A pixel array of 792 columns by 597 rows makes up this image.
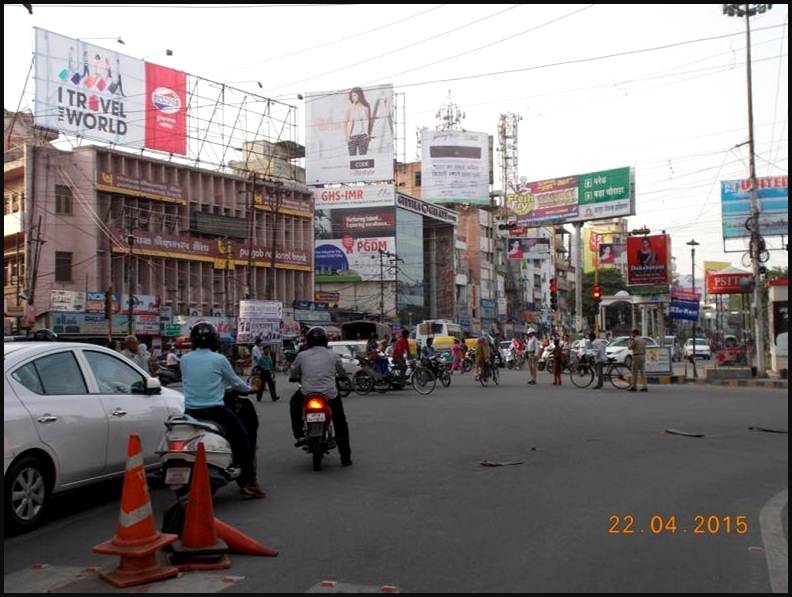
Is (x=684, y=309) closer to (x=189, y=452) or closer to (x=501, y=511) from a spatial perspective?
(x=501, y=511)

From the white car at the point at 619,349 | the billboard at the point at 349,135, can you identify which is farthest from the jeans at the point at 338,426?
the billboard at the point at 349,135

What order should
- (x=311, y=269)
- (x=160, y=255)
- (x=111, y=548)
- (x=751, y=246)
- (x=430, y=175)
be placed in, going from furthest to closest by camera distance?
(x=430, y=175) < (x=311, y=269) < (x=160, y=255) < (x=751, y=246) < (x=111, y=548)

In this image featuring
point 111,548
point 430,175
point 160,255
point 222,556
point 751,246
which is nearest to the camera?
point 111,548

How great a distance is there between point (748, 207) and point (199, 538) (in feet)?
142

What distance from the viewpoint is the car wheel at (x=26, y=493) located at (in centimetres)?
636

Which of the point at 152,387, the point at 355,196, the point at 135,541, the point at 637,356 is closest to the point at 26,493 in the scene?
the point at 152,387

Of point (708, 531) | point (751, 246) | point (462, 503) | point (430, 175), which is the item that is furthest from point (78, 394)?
point (430, 175)

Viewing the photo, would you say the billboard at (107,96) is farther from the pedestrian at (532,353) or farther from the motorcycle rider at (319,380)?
the motorcycle rider at (319,380)

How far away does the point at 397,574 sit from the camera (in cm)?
522

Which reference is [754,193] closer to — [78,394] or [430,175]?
[78,394]

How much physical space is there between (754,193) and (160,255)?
1296 inches

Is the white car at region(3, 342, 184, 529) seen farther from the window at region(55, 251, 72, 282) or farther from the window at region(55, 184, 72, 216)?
the window at region(55, 184, 72, 216)

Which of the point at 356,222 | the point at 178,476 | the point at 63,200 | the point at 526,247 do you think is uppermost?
the point at 356,222

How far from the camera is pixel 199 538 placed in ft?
18.1
